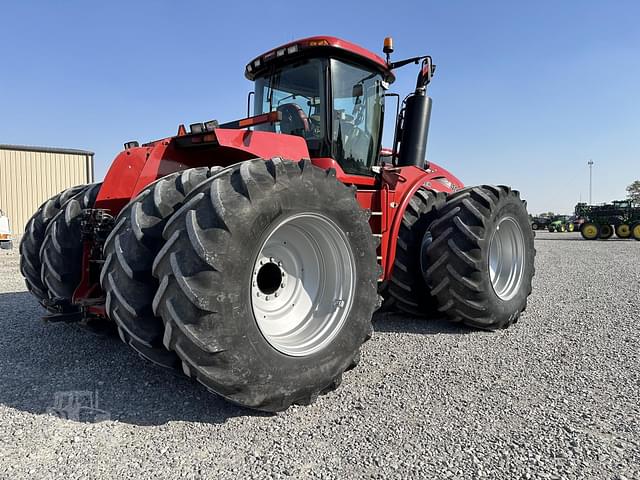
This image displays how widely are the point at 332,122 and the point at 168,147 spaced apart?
1.47 m

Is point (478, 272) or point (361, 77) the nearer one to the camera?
point (478, 272)

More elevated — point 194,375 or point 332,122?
point 332,122

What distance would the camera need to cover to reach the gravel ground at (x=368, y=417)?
2057 millimetres

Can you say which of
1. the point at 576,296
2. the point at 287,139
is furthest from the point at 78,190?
the point at 576,296

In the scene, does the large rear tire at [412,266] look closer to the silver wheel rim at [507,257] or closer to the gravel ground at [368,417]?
the gravel ground at [368,417]

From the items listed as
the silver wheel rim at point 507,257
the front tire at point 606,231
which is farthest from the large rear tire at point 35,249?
the front tire at point 606,231

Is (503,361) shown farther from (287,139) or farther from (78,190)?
(78,190)

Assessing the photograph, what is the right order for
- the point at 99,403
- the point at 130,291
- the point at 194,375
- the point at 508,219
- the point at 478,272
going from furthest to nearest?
the point at 508,219 < the point at 478,272 < the point at 99,403 < the point at 130,291 < the point at 194,375

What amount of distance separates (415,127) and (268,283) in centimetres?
282

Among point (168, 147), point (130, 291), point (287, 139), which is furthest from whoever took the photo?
point (287, 139)

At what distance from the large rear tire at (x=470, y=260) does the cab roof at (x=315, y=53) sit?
1.58 metres

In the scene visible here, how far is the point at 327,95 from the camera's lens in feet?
13.4

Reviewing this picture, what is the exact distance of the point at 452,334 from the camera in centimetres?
427

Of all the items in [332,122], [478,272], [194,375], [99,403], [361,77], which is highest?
[361,77]
